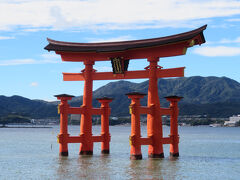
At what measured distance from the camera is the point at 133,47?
3016cm

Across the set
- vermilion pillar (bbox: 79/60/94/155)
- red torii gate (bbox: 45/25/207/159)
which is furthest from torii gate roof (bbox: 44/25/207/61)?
vermilion pillar (bbox: 79/60/94/155)

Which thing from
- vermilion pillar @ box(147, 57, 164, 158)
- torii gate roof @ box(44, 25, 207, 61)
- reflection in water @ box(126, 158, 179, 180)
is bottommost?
reflection in water @ box(126, 158, 179, 180)

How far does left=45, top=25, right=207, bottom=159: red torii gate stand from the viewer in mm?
28469

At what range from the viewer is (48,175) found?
2527 cm

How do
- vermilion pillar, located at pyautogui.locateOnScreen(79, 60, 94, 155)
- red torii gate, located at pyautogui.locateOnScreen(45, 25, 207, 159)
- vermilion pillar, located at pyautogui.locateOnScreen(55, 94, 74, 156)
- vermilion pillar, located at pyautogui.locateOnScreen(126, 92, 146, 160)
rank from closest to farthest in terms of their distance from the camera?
vermilion pillar, located at pyautogui.locateOnScreen(126, 92, 146, 160)
red torii gate, located at pyautogui.locateOnScreen(45, 25, 207, 159)
vermilion pillar, located at pyautogui.locateOnScreen(55, 94, 74, 156)
vermilion pillar, located at pyautogui.locateOnScreen(79, 60, 94, 155)

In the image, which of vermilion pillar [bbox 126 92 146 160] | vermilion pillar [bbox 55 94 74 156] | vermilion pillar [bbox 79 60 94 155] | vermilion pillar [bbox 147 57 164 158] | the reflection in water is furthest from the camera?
vermilion pillar [bbox 79 60 94 155]

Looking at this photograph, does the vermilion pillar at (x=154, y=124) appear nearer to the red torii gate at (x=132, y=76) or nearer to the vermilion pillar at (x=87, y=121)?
the red torii gate at (x=132, y=76)

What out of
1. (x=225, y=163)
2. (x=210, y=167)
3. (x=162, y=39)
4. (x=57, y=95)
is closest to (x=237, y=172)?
(x=210, y=167)

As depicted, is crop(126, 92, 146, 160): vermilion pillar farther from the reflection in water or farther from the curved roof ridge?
the curved roof ridge

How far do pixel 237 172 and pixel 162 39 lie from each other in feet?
32.0

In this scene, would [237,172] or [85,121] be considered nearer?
[237,172]

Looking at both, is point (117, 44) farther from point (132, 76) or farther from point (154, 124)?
point (154, 124)

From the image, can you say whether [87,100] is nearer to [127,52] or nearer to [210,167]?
[127,52]

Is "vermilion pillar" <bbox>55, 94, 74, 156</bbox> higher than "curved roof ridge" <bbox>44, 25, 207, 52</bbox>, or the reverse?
"curved roof ridge" <bbox>44, 25, 207, 52</bbox>
